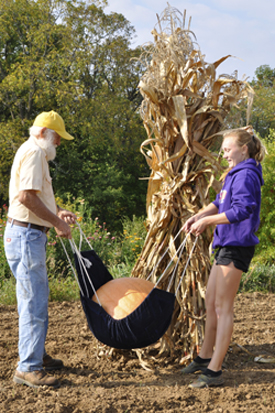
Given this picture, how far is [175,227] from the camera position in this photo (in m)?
3.29

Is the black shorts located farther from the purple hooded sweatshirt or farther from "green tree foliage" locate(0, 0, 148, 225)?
"green tree foliage" locate(0, 0, 148, 225)

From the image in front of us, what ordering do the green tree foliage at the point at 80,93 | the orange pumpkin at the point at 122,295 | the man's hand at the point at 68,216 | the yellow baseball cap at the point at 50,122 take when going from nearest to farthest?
the orange pumpkin at the point at 122,295
the yellow baseball cap at the point at 50,122
the man's hand at the point at 68,216
the green tree foliage at the point at 80,93

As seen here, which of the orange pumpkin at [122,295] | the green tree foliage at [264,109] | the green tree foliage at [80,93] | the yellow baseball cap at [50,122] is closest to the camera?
the orange pumpkin at [122,295]

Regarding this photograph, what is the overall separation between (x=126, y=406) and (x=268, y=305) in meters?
3.18

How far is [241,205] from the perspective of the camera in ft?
8.38

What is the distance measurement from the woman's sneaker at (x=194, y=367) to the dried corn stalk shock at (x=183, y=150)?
127mm

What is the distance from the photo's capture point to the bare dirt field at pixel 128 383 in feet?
8.39

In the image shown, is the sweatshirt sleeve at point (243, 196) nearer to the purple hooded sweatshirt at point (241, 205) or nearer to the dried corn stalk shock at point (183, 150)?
the purple hooded sweatshirt at point (241, 205)

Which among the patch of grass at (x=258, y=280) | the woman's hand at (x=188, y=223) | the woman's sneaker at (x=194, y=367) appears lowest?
the patch of grass at (x=258, y=280)

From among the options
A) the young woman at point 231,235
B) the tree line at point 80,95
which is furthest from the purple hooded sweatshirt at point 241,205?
the tree line at point 80,95

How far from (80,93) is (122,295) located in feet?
37.8

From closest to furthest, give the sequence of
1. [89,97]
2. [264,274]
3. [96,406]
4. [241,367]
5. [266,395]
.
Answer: [96,406]
[266,395]
[241,367]
[264,274]
[89,97]

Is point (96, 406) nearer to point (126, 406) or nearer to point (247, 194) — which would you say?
point (126, 406)

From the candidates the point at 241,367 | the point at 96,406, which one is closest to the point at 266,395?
the point at 241,367
